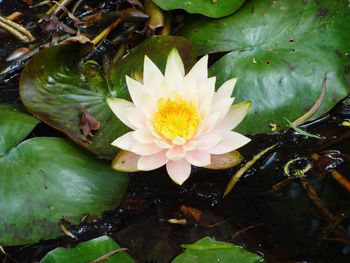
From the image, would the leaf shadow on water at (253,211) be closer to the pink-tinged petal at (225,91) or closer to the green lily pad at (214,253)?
the green lily pad at (214,253)

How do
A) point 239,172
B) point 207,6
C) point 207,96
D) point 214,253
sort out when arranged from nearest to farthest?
point 214,253
point 207,96
point 239,172
point 207,6

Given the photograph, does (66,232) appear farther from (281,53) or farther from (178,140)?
(281,53)

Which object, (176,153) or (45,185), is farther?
(45,185)

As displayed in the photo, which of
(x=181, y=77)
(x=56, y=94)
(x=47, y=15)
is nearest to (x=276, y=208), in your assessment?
Answer: (x=181, y=77)

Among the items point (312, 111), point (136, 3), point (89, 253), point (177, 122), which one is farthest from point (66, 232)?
point (136, 3)

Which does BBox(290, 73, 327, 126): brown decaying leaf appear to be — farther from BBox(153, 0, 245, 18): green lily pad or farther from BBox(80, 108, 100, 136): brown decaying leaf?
BBox(80, 108, 100, 136): brown decaying leaf

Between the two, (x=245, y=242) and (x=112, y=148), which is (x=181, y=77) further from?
(x=245, y=242)
